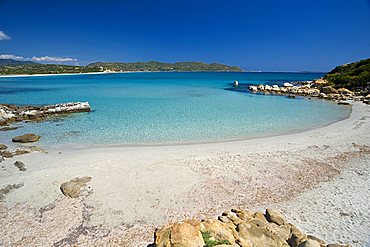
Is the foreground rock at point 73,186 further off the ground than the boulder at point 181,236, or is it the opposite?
the boulder at point 181,236

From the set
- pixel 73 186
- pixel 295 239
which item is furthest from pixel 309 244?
pixel 73 186

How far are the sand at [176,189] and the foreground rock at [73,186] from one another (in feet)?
0.83

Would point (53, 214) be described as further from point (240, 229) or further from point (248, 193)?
point (248, 193)

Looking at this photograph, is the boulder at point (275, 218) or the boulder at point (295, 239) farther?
the boulder at point (275, 218)

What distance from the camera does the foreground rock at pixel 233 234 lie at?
4.51 meters

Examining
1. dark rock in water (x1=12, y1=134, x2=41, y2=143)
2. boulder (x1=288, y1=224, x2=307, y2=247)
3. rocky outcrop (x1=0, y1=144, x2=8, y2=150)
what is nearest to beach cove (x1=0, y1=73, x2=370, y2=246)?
boulder (x1=288, y1=224, x2=307, y2=247)

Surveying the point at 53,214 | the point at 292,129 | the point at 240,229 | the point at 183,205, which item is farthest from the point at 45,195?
the point at 292,129

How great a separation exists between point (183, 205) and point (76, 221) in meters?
3.29

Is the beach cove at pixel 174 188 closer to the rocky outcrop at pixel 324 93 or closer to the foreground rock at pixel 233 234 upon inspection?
the foreground rock at pixel 233 234

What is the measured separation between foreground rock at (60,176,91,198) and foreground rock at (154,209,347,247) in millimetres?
4186

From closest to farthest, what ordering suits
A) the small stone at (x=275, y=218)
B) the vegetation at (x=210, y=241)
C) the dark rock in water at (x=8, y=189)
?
1. the vegetation at (x=210, y=241)
2. the small stone at (x=275, y=218)
3. the dark rock in water at (x=8, y=189)

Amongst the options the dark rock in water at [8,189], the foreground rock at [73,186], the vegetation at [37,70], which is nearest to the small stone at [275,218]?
the foreground rock at [73,186]

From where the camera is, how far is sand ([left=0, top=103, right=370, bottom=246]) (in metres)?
6.22

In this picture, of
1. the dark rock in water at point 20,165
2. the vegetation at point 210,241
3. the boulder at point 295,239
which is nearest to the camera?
the vegetation at point 210,241
